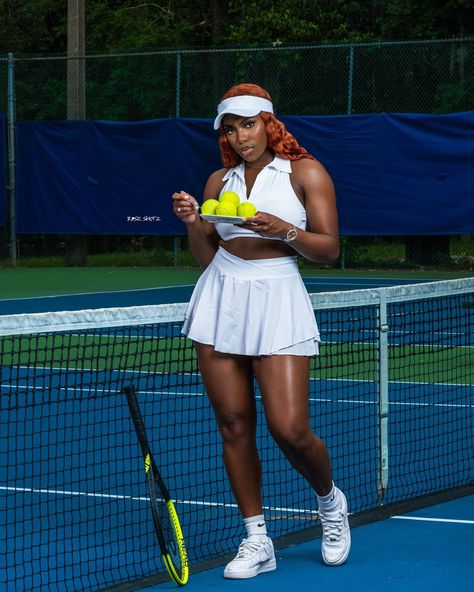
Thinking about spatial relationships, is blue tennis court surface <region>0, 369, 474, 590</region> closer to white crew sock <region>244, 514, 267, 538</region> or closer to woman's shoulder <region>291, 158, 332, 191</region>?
white crew sock <region>244, 514, 267, 538</region>

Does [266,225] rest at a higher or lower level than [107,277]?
higher

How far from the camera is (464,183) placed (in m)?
17.1

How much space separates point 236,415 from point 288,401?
0.20 metres

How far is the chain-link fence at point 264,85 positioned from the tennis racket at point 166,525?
541 inches

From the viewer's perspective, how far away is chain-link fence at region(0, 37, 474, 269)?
60.0ft

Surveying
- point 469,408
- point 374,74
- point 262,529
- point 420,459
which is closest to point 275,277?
point 262,529

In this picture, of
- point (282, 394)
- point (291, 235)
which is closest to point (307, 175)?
point (291, 235)

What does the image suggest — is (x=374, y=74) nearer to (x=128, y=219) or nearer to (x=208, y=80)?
(x=208, y=80)

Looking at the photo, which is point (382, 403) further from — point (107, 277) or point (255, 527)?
point (107, 277)

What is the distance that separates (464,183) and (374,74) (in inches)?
90.0

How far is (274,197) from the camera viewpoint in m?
4.50

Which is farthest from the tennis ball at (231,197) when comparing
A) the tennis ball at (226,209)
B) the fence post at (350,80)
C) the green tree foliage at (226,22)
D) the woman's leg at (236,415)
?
the green tree foliage at (226,22)

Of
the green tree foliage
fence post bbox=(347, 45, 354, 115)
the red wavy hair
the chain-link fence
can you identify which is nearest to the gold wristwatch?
the red wavy hair

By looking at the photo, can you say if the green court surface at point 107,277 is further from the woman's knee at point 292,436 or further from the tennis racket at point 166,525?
the woman's knee at point 292,436
